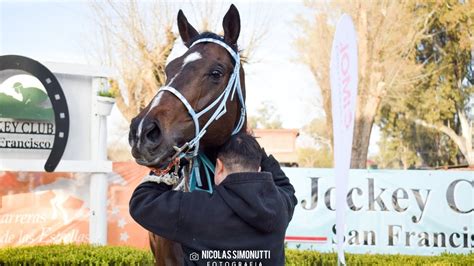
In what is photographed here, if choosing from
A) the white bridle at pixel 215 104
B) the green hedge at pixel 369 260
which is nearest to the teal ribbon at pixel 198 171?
the white bridle at pixel 215 104

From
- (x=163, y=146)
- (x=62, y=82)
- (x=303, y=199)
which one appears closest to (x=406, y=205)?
(x=303, y=199)

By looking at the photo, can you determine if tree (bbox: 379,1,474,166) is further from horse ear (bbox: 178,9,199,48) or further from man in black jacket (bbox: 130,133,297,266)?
man in black jacket (bbox: 130,133,297,266)

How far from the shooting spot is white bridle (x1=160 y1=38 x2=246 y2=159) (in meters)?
2.07

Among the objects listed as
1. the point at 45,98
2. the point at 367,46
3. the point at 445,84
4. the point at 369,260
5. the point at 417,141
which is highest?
the point at 445,84

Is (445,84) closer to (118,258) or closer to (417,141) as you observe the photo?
(417,141)

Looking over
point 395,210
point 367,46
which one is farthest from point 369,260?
point 367,46

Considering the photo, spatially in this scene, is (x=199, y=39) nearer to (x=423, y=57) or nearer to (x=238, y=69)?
(x=238, y=69)

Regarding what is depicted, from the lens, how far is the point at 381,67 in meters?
19.3

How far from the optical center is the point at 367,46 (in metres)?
18.6

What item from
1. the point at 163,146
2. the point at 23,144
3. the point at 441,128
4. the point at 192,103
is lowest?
the point at 163,146

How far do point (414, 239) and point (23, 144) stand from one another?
17.3 feet

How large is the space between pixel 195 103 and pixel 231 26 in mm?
446

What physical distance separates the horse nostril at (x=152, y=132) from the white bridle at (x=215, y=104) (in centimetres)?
10

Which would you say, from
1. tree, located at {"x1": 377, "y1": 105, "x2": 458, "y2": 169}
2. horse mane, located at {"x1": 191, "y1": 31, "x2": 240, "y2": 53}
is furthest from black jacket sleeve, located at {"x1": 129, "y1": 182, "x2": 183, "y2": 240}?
tree, located at {"x1": 377, "y1": 105, "x2": 458, "y2": 169}
